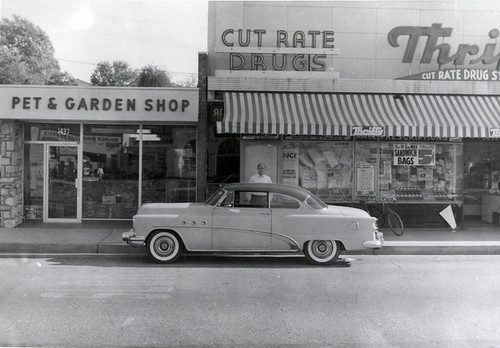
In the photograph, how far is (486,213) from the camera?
47.1ft

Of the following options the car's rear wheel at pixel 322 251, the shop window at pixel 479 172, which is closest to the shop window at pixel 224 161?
the car's rear wheel at pixel 322 251

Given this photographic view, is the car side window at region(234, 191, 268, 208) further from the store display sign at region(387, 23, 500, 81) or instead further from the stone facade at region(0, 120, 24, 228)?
the stone facade at region(0, 120, 24, 228)

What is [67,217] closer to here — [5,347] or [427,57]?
[5,347]

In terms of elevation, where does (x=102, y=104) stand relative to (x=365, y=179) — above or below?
above

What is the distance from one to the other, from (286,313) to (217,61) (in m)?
9.25

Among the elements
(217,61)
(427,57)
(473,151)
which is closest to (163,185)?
(217,61)

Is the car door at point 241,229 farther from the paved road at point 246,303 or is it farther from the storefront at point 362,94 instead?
the storefront at point 362,94

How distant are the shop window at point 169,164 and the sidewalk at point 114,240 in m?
1.28

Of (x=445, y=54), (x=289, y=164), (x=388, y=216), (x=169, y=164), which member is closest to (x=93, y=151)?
(x=169, y=164)

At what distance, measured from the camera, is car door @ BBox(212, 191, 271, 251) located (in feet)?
28.6

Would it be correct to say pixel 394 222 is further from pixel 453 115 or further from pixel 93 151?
pixel 93 151

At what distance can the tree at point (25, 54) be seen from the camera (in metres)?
39.3

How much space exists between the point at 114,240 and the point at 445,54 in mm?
9704

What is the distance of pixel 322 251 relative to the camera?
886 centimetres
